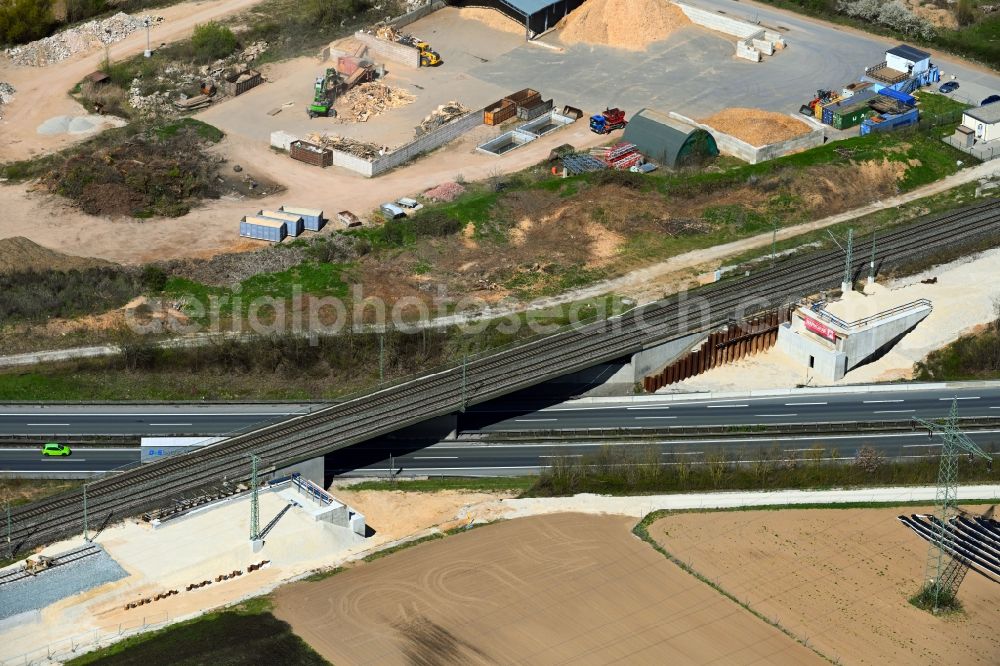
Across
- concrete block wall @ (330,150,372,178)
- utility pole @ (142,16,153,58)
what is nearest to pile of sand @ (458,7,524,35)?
utility pole @ (142,16,153,58)

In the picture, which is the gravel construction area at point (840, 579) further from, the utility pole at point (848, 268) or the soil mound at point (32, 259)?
the soil mound at point (32, 259)

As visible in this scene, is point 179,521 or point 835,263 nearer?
point 179,521

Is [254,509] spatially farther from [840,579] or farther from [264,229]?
[264,229]

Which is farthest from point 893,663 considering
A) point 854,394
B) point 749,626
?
point 854,394

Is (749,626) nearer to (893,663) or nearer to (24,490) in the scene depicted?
(893,663)

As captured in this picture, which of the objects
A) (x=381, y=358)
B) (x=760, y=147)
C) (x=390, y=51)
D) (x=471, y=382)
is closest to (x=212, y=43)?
(x=390, y=51)

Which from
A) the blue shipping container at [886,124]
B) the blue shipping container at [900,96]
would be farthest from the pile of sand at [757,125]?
the blue shipping container at [900,96]

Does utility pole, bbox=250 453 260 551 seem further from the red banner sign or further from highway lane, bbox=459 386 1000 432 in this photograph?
the red banner sign
